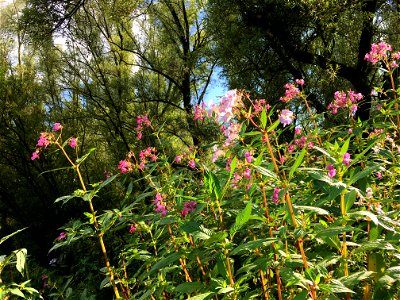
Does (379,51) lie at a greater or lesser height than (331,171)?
greater

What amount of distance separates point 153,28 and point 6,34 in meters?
6.29

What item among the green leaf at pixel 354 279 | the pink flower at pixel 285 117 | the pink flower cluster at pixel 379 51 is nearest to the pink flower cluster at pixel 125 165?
the pink flower at pixel 285 117

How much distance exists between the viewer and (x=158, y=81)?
1499 centimetres

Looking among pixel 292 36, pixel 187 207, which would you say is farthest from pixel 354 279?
pixel 292 36

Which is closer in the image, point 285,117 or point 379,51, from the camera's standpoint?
point 285,117

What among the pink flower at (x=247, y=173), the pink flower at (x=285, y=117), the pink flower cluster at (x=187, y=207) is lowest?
the pink flower cluster at (x=187, y=207)

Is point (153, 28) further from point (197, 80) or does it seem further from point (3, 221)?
point (3, 221)

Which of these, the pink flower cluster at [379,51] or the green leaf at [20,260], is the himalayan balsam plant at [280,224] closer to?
the green leaf at [20,260]

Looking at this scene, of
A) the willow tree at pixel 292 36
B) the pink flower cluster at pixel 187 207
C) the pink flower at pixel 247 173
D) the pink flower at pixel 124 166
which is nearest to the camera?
the pink flower at pixel 247 173

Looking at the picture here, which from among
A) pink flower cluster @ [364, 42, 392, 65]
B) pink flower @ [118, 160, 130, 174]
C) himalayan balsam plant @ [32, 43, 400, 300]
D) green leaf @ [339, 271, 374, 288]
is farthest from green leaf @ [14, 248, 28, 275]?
pink flower cluster @ [364, 42, 392, 65]

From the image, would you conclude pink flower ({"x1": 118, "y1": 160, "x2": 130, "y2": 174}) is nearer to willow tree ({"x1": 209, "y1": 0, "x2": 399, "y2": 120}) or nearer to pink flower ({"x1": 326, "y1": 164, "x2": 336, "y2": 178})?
pink flower ({"x1": 326, "y1": 164, "x2": 336, "y2": 178})

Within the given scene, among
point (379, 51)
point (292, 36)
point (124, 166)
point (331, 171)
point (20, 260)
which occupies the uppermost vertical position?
point (292, 36)

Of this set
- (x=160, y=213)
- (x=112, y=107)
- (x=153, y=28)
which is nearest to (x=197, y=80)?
(x=153, y=28)

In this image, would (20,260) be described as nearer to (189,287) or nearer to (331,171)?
(189,287)
